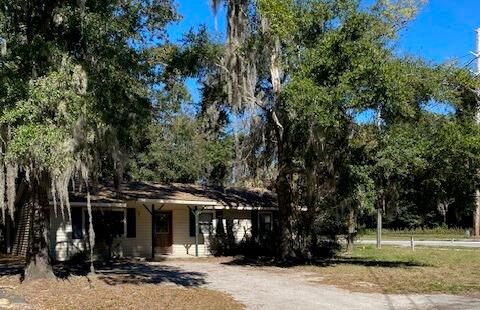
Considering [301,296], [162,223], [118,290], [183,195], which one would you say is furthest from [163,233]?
[301,296]

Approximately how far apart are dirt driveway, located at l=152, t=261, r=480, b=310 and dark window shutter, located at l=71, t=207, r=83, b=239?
6.96m

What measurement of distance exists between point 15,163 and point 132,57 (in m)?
3.96

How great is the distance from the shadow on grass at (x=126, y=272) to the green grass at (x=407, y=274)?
386 centimetres

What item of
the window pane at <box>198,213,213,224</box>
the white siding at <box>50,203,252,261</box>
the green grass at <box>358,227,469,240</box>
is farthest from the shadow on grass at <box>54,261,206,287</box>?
the green grass at <box>358,227,469,240</box>

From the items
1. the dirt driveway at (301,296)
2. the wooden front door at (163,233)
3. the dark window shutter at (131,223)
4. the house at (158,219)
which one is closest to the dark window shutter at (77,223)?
the house at (158,219)

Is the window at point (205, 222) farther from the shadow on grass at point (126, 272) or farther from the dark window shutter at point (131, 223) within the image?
the shadow on grass at point (126, 272)

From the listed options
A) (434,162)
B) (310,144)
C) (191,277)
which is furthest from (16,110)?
(434,162)

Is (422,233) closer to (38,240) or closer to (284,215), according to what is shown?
(284,215)

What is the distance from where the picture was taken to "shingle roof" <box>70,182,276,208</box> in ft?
79.3

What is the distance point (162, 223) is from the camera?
27.0 meters

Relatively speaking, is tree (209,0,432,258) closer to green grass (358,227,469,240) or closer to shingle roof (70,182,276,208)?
shingle roof (70,182,276,208)

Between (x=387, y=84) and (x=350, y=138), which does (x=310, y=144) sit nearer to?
(x=350, y=138)

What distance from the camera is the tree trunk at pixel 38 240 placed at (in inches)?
602

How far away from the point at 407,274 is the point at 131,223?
11939mm
